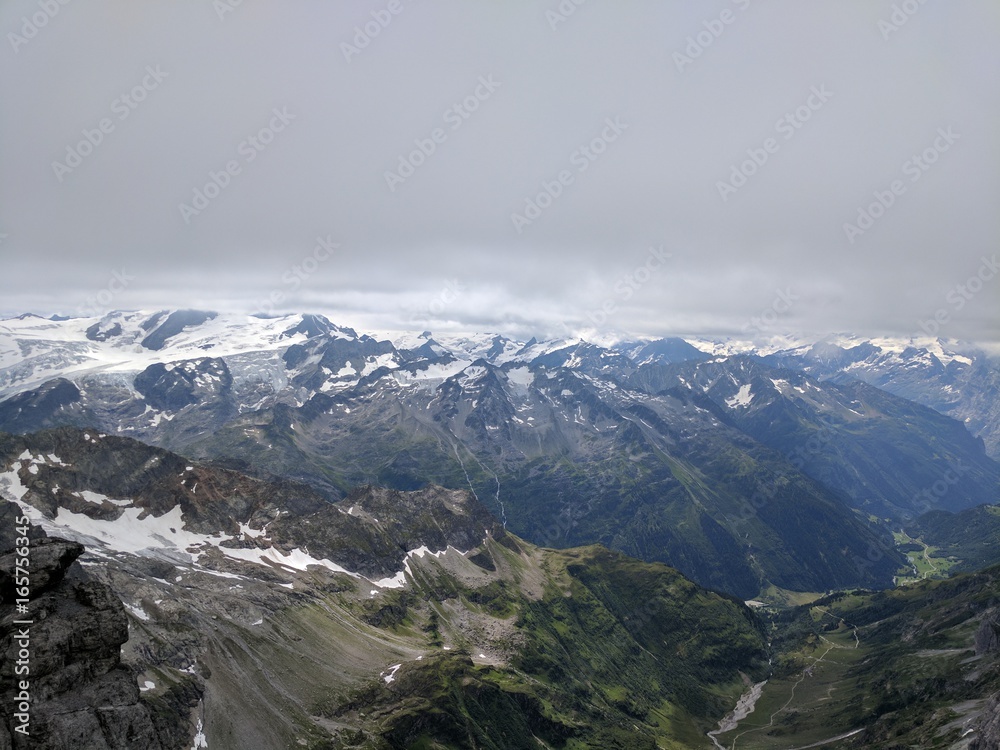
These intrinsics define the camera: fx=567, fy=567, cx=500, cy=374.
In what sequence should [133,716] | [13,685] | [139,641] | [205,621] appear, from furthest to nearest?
[205,621] < [139,641] < [133,716] < [13,685]

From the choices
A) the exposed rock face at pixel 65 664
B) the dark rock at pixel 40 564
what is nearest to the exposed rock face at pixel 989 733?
the exposed rock face at pixel 65 664

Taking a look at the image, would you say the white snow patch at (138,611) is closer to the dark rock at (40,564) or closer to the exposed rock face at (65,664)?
the exposed rock face at (65,664)

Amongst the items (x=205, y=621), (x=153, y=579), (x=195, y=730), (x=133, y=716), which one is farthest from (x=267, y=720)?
(x=133, y=716)

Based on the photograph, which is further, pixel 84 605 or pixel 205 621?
pixel 205 621

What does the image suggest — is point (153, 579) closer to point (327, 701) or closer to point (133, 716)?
point (327, 701)

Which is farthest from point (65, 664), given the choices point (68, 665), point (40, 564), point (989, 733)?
point (989, 733)

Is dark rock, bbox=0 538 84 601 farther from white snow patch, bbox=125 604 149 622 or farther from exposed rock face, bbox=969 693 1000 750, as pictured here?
exposed rock face, bbox=969 693 1000 750
